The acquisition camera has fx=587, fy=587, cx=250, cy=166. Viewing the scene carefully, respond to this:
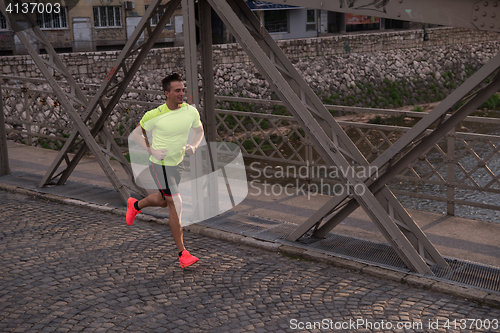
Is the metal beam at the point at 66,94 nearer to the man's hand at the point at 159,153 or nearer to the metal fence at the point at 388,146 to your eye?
the metal fence at the point at 388,146

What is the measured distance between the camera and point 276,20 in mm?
39656

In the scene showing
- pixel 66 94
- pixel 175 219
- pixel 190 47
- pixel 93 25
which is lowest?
pixel 175 219

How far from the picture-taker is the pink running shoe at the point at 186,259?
19.6 ft

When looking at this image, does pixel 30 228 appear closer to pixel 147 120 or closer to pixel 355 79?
pixel 147 120

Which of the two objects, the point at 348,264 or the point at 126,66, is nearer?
the point at 348,264

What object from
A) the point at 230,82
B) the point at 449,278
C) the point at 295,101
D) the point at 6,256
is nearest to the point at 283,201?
the point at 295,101

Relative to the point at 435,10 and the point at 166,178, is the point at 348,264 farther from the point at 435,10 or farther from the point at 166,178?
the point at 435,10

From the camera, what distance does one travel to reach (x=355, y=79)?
3266 cm

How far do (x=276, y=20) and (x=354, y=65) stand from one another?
Result: 834 cm

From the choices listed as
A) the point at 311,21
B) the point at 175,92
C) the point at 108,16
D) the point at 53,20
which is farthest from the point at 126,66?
the point at 311,21

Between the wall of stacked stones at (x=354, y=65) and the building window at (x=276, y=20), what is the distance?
6.61 metres

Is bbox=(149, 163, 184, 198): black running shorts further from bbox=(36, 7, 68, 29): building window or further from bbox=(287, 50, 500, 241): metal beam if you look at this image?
bbox=(36, 7, 68, 29): building window

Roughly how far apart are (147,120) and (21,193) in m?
3.79

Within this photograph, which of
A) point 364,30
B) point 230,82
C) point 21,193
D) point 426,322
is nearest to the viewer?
point 426,322
